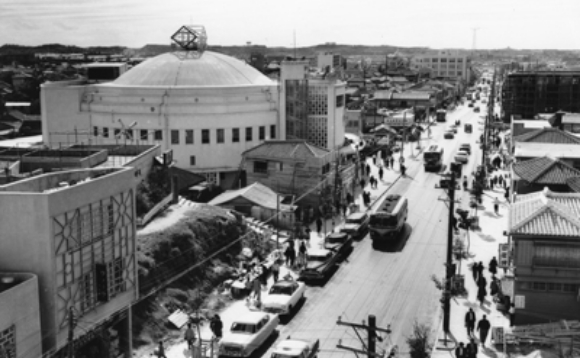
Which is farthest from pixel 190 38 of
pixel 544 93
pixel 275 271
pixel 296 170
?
pixel 544 93

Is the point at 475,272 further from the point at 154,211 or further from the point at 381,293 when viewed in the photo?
the point at 154,211

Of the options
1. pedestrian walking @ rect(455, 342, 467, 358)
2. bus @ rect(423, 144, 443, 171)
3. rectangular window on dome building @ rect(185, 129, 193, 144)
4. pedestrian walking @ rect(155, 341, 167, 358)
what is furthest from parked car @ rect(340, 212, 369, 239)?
bus @ rect(423, 144, 443, 171)

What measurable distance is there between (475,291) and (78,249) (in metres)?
17.0

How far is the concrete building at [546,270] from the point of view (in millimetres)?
25906

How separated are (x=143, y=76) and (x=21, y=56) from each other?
5993 inches

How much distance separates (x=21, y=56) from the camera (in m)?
195

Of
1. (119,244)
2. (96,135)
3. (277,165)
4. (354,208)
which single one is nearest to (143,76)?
(96,135)

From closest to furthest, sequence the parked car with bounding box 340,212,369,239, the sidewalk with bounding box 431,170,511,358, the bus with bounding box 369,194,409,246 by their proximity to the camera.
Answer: the sidewalk with bounding box 431,170,511,358 → the bus with bounding box 369,194,409,246 → the parked car with bounding box 340,212,369,239

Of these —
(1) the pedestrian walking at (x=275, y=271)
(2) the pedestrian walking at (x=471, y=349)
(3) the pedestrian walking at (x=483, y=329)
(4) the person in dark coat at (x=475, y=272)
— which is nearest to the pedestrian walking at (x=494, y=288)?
(4) the person in dark coat at (x=475, y=272)

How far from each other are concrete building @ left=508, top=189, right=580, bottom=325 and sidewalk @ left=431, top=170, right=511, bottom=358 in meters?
1.23

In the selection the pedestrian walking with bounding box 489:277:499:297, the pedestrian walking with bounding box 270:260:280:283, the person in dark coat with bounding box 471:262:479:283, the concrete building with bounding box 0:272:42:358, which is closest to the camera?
the concrete building with bounding box 0:272:42:358

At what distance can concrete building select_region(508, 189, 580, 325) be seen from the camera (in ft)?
85.0

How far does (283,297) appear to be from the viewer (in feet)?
91.2

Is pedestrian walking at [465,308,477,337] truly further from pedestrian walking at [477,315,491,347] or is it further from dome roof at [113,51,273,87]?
dome roof at [113,51,273,87]
